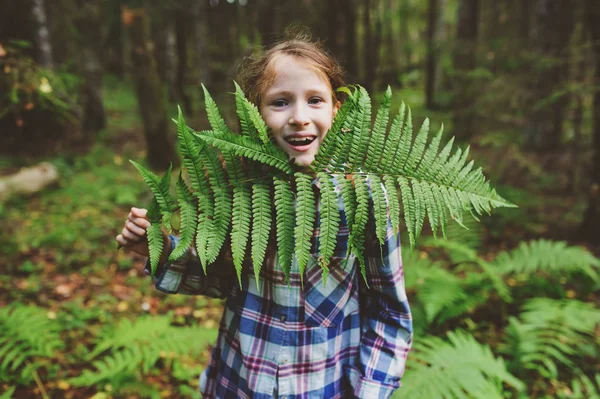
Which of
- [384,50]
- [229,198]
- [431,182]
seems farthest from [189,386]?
[384,50]

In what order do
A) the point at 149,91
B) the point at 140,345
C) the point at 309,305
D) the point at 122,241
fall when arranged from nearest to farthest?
1. the point at 122,241
2. the point at 309,305
3. the point at 140,345
4. the point at 149,91

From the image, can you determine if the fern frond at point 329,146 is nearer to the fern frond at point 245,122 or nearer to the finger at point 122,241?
the fern frond at point 245,122

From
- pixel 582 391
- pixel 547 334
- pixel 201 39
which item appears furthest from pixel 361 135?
pixel 201 39

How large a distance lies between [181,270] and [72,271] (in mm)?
4043

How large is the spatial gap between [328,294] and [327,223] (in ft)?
1.51

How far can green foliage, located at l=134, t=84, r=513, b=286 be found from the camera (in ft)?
3.83

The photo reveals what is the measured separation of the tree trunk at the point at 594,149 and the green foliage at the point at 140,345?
5.17 m

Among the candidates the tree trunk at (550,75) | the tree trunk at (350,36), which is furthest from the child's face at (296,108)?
the tree trunk at (550,75)

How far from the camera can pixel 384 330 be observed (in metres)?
1.53

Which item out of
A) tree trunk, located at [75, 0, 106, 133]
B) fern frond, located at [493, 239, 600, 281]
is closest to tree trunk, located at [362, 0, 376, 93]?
fern frond, located at [493, 239, 600, 281]

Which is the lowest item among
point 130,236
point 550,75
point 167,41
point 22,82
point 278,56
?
point 130,236

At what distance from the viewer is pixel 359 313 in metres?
1.64

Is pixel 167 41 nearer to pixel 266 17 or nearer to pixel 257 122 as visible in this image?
pixel 266 17

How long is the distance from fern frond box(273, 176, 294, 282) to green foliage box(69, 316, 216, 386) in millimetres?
1983
